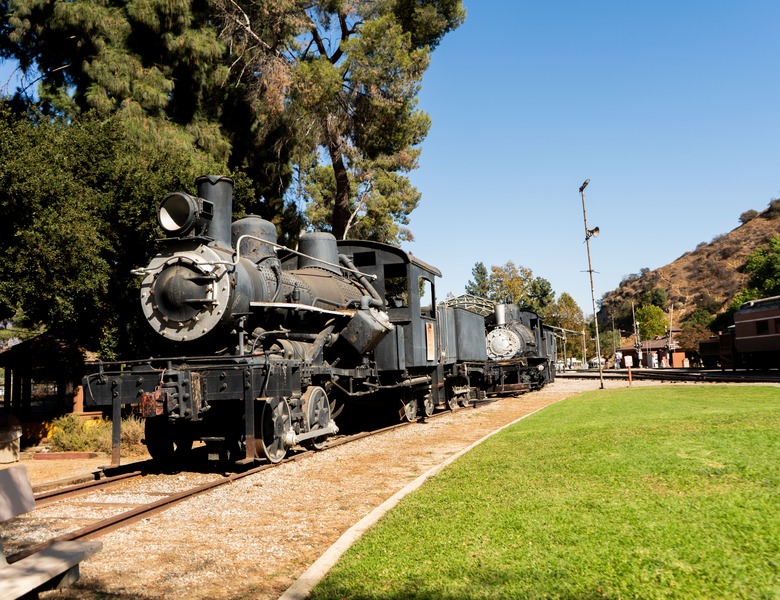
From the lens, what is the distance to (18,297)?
12.1 metres

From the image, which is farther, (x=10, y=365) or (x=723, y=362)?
(x=723, y=362)

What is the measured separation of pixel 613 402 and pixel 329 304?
29.4 feet

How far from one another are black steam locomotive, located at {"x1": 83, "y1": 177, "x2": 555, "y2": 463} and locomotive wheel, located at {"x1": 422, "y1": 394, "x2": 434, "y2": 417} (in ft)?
9.93

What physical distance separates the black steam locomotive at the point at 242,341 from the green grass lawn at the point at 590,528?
264cm

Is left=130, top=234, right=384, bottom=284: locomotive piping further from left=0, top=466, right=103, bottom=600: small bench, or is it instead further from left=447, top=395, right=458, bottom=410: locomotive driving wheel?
left=447, top=395, right=458, bottom=410: locomotive driving wheel

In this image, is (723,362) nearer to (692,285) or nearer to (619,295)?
(692,285)

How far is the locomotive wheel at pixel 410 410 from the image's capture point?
49.6ft

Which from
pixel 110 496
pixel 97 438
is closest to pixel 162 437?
pixel 110 496

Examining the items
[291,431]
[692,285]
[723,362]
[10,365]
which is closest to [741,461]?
[291,431]

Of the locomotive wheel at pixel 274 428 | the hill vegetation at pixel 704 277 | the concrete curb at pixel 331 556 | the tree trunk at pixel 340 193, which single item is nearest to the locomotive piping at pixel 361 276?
the locomotive wheel at pixel 274 428

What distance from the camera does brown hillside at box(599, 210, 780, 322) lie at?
108 metres

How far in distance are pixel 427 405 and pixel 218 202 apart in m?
8.65

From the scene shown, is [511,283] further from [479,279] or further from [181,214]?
[181,214]

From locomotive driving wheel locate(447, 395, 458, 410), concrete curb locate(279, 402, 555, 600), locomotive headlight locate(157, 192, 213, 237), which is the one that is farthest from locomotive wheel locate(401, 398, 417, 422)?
concrete curb locate(279, 402, 555, 600)
